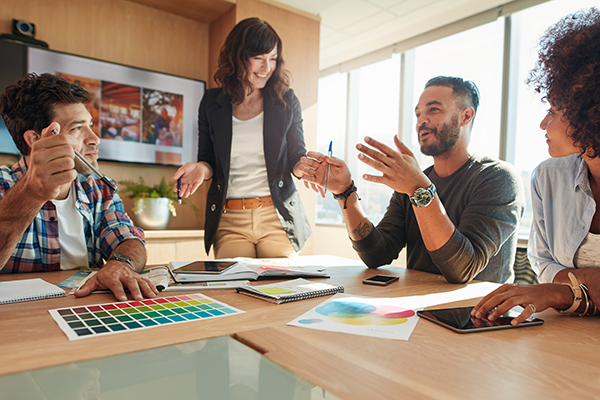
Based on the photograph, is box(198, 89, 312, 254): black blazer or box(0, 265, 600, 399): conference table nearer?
box(0, 265, 600, 399): conference table

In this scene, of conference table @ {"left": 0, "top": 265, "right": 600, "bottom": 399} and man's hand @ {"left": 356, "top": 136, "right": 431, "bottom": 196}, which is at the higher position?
man's hand @ {"left": 356, "top": 136, "right": 431, "bottom": 196}

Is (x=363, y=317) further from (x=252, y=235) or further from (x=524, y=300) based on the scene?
(x=252, y=235)

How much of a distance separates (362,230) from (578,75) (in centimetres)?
85

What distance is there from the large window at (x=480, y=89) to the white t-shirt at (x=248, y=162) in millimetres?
1715

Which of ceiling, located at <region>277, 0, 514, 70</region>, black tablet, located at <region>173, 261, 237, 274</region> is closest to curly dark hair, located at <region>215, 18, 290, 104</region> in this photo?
black tablet, located at <region>173, 261, 237, 274</region>

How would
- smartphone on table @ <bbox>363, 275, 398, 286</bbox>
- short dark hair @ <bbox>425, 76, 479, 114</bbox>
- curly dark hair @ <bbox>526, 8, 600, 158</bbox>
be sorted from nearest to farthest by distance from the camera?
curly dark hair @ <bbox>526, 8, 600, 158</bbox> < smartphone on table @ <bbox>363, 275, 398, 286</bbox> < short dark hair @ <bbox>425, 76, 479, 114</bbox>

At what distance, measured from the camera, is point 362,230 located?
1594mm

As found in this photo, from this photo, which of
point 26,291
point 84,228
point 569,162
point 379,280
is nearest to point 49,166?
point 26,291

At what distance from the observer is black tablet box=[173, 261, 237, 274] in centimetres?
117

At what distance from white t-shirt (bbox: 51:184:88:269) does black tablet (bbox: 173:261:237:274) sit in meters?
0.47

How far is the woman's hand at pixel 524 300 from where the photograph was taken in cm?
82

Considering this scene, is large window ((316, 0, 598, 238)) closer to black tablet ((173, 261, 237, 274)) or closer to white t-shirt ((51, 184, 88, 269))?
black tablet ((173, 261, 237, 274))

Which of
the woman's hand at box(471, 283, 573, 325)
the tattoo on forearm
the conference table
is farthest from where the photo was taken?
the tattoo on forearm

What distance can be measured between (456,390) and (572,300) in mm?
554
